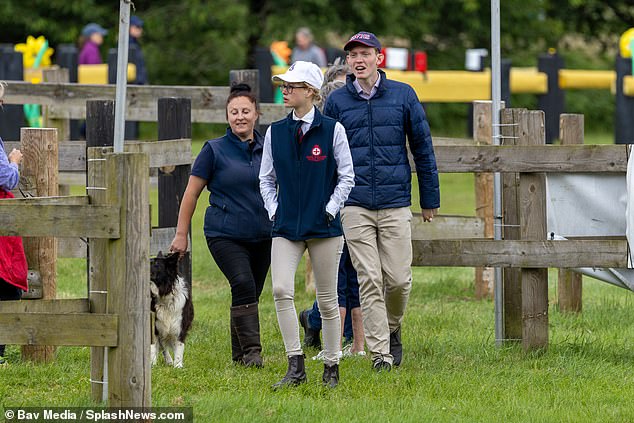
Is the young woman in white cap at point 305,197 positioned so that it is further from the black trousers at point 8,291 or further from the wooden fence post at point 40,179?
the black trousers at point 8,291

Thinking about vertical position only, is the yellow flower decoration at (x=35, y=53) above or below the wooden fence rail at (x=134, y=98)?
above

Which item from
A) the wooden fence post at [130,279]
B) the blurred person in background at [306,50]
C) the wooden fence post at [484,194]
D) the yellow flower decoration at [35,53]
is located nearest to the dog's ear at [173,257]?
the wooden fence post at [130,279]

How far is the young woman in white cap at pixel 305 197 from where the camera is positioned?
23.7 feet

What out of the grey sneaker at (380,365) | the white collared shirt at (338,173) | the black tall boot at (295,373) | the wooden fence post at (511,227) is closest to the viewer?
the white collared shirt at (338,173)

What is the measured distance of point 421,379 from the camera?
7.64 metres

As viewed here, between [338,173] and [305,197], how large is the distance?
240mm

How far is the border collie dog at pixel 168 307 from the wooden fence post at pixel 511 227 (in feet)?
7.14

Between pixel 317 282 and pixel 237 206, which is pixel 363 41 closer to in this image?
pixel 237 206

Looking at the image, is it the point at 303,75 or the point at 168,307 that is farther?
the point at 168,307

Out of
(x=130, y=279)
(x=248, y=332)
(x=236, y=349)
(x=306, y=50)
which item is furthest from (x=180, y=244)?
(x=306, y=50)

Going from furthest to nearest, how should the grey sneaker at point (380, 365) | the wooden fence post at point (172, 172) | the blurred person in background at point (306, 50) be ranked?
the blurred person in background at point (306, 50), the wooden fence post at point (172, 172), the grey sneaker at point (380, 365)

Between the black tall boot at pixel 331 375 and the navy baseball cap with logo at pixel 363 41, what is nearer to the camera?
the black tall boot at pixel 331 375

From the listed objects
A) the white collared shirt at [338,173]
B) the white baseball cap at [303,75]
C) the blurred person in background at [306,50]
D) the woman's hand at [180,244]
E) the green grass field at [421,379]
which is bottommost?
the green grass field at [421,379]

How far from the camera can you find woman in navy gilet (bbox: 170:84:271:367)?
8.11 meters
